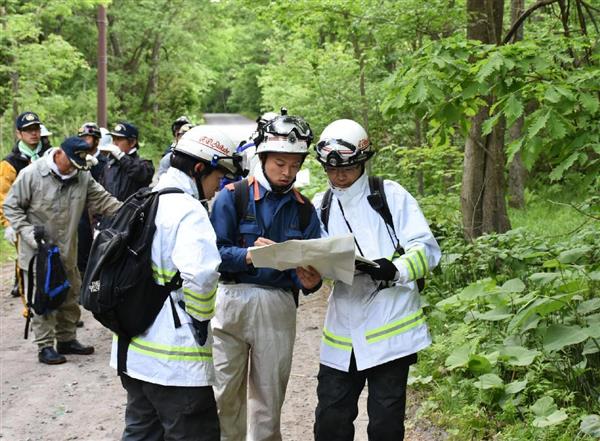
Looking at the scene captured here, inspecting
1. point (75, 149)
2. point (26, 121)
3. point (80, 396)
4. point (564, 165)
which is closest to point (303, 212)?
point (564, 165)

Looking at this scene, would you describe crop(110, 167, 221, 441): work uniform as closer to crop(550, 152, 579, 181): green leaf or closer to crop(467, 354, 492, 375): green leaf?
crop(467, 354, 492, 375): green leaf

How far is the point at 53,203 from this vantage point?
739 cm

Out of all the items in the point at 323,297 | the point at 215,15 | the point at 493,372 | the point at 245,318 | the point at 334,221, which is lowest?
the point at 323,297

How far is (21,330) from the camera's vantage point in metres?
8.84

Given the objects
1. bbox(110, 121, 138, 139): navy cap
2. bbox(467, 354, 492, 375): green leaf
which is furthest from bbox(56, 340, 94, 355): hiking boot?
bbox(467, 354, 492, 375): green leaf

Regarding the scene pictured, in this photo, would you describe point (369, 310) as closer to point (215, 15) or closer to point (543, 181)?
point (543, 181)

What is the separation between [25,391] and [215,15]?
3161 centimetres

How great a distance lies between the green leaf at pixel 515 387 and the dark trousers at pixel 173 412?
7.58 ft

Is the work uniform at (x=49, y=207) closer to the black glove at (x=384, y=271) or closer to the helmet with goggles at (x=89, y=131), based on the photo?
the helmet with goggles at (x=89, y=131)

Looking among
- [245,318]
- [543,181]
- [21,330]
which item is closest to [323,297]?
[21,330]

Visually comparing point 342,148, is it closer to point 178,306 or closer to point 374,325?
point 374,325

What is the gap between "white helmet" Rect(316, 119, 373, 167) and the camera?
13.6 feet

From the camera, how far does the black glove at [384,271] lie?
13.1 feet

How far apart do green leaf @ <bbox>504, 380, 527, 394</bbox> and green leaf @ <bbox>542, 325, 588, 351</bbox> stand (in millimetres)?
588
